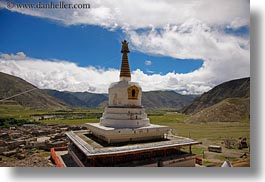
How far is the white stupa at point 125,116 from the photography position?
22.1ft

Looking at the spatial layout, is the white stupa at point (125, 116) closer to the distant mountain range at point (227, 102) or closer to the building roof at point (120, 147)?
the building roof at point (120, 147)

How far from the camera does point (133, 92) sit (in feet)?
25.5

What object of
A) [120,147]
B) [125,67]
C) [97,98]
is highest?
[125,67]

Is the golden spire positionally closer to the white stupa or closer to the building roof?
the white stupa

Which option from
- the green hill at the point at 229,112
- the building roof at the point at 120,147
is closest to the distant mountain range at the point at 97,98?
the green hill at the point at 229,112

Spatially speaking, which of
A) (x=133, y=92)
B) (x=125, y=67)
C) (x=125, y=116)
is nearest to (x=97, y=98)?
(x=125, y=67)

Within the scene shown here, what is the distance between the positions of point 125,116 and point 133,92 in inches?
33.9

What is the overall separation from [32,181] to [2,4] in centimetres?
439

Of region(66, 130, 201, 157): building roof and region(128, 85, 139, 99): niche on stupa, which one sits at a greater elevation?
region(128, 85, 139, 99): niche on stupa

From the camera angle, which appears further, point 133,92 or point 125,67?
point 125,67

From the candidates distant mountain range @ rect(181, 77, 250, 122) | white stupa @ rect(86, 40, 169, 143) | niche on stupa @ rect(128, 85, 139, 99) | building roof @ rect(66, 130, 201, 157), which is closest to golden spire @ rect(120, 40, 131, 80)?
white stupa @ rect(86, 40, 169, 143)

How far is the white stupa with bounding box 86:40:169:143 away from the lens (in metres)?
6.73

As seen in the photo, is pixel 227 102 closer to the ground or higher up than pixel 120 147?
higher up

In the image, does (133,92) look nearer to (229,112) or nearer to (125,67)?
(125,67)
